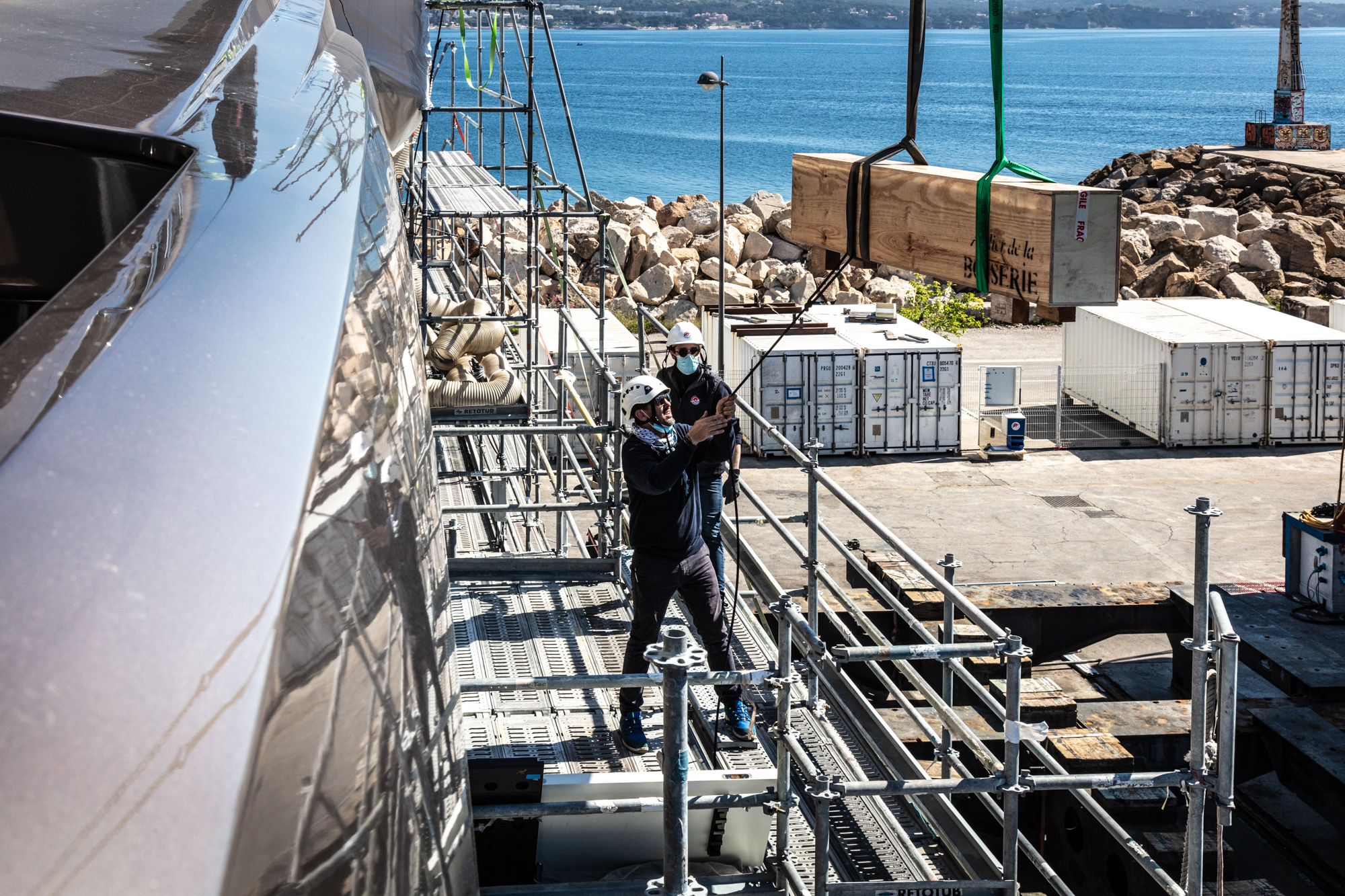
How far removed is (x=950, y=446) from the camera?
27656 millimetres

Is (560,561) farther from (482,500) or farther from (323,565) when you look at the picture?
(323,565)

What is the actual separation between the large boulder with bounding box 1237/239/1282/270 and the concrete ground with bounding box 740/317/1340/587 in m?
16.2

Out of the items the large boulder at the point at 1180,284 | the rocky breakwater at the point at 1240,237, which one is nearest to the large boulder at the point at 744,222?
the rocky breakwater at the point at 1240,237

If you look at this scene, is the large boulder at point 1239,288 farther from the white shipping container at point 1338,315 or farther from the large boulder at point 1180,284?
the white shipping container at point 1338,315

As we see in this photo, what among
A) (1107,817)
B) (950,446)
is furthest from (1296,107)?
(1107,817)

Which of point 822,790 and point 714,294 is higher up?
point 822,790

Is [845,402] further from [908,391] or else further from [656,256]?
[656,256]

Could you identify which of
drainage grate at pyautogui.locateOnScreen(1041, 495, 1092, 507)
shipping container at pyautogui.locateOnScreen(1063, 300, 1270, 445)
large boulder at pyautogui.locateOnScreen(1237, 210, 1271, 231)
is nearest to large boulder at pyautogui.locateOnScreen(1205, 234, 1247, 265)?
large boulder at pyautogui.locateOnScreen(1237, 210, 1271, 231)

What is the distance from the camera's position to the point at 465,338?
14102mm

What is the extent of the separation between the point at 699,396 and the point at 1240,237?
4349 centimetres

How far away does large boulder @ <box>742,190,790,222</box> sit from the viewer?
50.1 metres

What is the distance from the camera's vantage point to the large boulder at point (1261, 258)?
138 ft

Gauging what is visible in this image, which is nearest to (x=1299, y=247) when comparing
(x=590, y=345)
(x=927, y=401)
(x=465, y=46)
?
(x=927, y=401)

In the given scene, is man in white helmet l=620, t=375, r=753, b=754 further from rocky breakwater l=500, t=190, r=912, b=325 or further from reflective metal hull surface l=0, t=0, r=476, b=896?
rocky breakwater l=500, t=190, r=912, b=325
